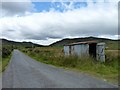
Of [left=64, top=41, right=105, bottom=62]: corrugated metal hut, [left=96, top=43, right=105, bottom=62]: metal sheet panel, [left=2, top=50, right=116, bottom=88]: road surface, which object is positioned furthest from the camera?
[left=64, top=41, right=105, bottom=62]: corrugated metal hut

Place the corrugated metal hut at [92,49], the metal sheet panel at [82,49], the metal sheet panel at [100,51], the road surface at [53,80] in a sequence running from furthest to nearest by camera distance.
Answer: the metal sheet panel at [82,49], the corrugated metal hut at [92,49], the metal sheet panel at [100,51], the road surface at [53,80]

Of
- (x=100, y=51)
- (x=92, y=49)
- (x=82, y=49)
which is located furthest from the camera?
(x=82, y=49)

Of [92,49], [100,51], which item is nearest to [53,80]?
[100,51]

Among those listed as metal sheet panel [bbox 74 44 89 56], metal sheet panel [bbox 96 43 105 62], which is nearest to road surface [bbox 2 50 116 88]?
metal sheet panel [bbox 96 43 105 62]

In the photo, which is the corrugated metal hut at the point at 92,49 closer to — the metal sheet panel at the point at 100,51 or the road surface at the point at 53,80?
the metal sheet panel at the point at 100,51

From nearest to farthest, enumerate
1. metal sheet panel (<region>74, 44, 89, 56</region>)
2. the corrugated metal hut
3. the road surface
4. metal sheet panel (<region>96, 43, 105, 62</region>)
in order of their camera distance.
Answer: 1. the road surface
2. metal sheet panel (<region>96, 43, 105, 62</region>)
3. the corrugated metal hut
4. metal sheet panel (<region>74, 44, 89, 56</region>)

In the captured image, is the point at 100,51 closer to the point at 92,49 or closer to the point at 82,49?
the point at 92,49

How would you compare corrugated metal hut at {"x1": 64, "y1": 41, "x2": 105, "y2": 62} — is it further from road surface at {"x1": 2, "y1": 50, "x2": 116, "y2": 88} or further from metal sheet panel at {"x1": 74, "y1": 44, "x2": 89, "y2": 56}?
road surface at {"x1": 2, "y1": 50, "x2": 116, "y2": 88}

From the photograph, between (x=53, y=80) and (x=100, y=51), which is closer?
(x=53, y=80)

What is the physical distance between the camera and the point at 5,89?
11.8 m

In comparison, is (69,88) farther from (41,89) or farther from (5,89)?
(5,89)

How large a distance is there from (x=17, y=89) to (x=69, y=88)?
2277 mm

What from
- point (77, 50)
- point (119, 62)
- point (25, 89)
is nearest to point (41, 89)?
point (25, 89)

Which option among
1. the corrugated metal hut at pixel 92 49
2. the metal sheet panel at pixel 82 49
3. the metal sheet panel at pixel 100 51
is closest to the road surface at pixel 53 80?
the metal sheet panel at pixel 100 51
